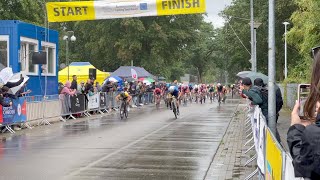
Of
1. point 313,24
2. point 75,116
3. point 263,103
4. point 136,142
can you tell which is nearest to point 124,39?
point 75,116

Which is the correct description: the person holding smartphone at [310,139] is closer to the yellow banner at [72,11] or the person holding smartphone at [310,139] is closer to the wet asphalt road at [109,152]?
the wet asphalt road at [109,152]

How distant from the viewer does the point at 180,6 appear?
20688 mm

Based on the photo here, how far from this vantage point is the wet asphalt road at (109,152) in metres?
9.25

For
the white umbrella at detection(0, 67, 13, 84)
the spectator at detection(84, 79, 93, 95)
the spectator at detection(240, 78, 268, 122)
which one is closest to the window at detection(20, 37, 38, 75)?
the spectator at detection(84, 79, 93, 95)

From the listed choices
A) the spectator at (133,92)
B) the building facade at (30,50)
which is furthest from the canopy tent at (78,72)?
the building facade at (30,50)

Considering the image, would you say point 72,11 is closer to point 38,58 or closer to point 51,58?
point 38,58

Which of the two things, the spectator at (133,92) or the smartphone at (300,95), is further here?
the spectator at (133,92)

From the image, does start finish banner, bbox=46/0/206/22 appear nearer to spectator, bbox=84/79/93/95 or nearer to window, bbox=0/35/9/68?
window, bbox=0/35/9/68

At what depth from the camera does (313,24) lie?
20.0m

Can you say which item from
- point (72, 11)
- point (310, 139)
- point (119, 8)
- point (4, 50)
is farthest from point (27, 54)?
point (310, 139)

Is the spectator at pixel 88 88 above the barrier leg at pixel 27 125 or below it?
above

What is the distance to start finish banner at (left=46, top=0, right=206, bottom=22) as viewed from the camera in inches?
814

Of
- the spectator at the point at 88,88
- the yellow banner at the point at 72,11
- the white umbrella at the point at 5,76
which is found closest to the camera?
the white umbrella at the point at 5,76

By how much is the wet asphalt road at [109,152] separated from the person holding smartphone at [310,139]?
226 inches
